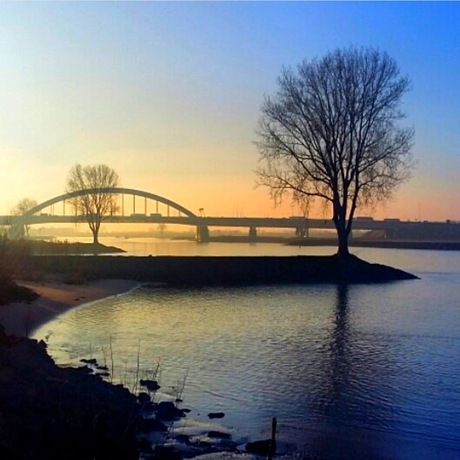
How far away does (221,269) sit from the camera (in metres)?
41.7

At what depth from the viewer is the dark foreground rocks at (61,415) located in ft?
24.9

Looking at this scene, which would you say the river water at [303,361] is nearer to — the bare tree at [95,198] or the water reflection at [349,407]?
the water reflection at [349,407]

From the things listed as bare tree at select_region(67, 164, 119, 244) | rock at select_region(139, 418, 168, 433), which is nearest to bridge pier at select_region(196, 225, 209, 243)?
bare tree at select_region(67, 164, 119, 244)

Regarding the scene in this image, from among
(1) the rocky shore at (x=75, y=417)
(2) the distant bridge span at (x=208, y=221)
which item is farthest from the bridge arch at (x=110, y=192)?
(1) the rocky shore at (x=75, y=417)

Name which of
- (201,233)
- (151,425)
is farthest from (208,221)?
(151,425)

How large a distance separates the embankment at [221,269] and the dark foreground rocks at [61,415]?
95.3ft

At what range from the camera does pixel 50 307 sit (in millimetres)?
24406

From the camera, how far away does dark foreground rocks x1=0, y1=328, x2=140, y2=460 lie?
759 cm

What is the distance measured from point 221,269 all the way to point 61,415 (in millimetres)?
33114

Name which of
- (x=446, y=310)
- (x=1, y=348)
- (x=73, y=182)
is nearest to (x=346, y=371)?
(x=1, y=348)

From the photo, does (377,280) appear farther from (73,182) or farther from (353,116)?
(73,182)

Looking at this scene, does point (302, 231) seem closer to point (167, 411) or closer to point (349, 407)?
point (349, 407)

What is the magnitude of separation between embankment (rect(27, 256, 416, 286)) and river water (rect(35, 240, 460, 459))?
37.9 feet

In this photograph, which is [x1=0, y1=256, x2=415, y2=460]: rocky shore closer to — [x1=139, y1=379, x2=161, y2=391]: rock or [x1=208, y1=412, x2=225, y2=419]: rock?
[x1=139, y1=379, x2=161, y2=391]: rock
